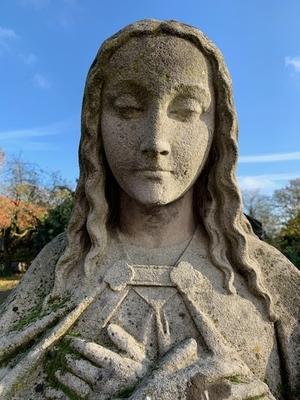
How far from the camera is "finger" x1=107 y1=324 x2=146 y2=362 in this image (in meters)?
2.39

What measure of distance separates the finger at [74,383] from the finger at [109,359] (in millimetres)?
113

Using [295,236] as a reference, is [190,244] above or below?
above

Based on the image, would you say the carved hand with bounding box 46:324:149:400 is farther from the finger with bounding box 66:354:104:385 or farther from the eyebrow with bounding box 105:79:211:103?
the eyebrow with bounding box 105:79:211:103

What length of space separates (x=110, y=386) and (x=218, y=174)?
4.39 feet

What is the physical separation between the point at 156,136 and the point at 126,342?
1073 millimetres

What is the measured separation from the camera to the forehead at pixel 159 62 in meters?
2.59

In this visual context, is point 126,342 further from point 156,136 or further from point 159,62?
Result: point 159,62

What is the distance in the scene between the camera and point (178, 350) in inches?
93.0

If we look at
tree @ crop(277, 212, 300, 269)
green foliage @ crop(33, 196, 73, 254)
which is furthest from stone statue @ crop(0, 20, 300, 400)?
green foliage @ crop(33, 196, 73, 254)

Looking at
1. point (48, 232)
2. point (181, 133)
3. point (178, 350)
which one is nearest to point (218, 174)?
point (181, 133)

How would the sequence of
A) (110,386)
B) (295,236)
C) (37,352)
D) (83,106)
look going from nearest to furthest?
(110,386), (37,352), (83,106), (295,236)

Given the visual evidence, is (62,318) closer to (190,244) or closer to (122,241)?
(122,241)

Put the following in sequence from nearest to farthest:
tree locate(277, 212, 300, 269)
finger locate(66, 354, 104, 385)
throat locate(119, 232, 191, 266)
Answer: finger locate(66, 354, 104, 385), throat locate(119, 232, 191, 266), tree locate(277, 212, 300, 269)

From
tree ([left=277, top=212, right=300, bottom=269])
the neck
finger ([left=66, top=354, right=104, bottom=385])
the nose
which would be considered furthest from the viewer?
tree ([left=277, top=212, right=300, bottom=269])
